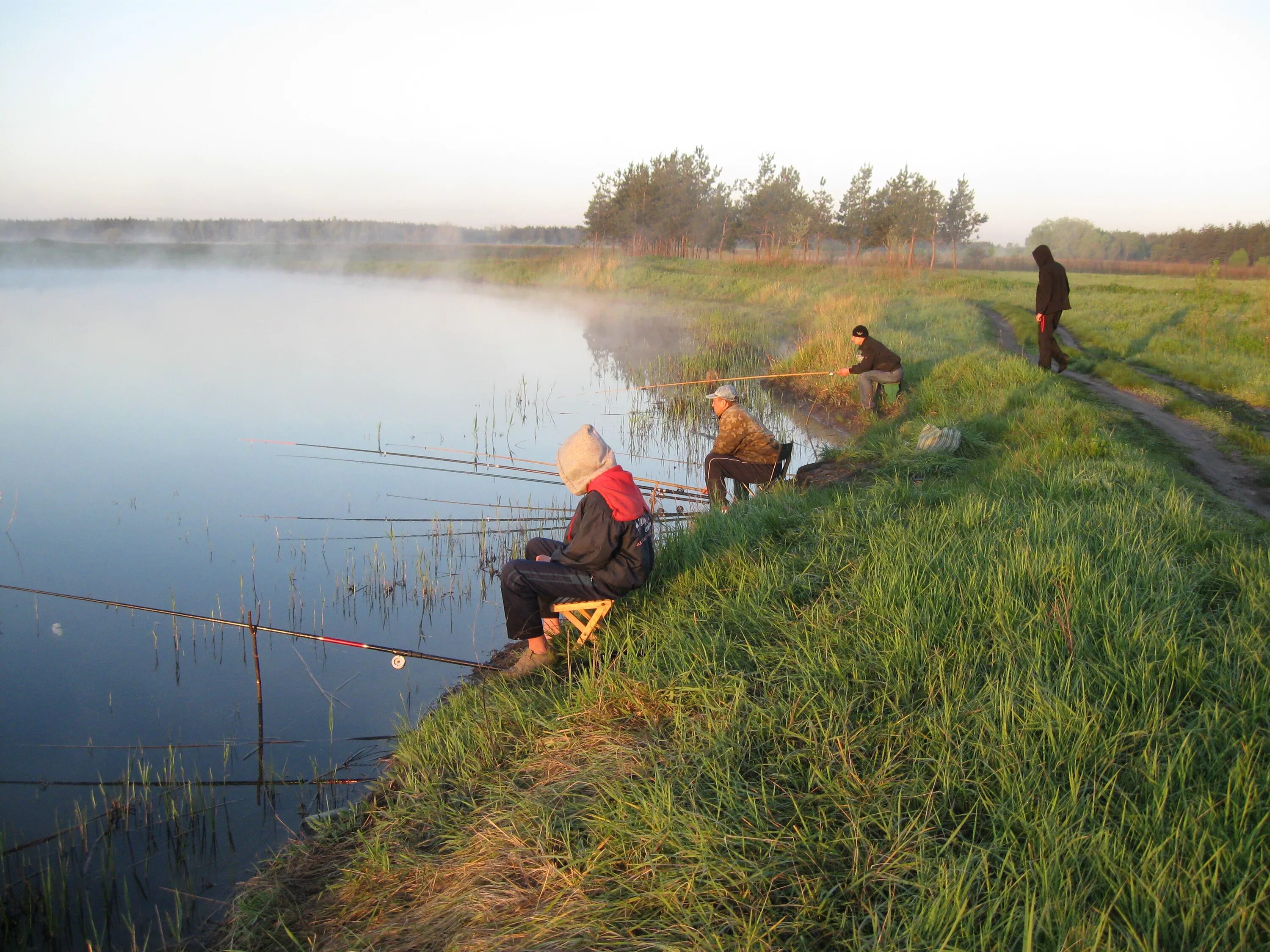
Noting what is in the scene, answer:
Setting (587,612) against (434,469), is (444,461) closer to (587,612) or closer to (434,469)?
(434,469)

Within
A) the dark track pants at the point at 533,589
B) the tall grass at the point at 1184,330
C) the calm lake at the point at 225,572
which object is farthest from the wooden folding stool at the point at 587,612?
the tall grass at the point at 1184,330

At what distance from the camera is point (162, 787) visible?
4.16 m

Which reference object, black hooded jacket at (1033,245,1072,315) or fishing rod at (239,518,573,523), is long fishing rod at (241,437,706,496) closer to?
fishing rod at (239,518,573,523)

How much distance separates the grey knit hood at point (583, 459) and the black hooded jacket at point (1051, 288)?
30.2 ft

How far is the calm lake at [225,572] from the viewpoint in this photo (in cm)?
390

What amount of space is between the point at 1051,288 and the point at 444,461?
331 inches

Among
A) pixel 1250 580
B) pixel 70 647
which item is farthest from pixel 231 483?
pixel 1250 580

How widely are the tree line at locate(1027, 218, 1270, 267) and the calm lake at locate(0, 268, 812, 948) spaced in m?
29.1

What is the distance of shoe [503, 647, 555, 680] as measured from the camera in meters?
4.44

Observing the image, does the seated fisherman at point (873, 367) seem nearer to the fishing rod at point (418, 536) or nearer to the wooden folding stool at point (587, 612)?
the fishing rod at point (418, 536)

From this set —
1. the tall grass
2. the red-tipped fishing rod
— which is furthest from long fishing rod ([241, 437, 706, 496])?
the tall grass

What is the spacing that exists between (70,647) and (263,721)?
68.5 inches

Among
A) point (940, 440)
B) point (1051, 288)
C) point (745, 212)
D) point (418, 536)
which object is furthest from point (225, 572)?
point (745, 212)

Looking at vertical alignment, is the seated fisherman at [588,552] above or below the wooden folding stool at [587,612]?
above
